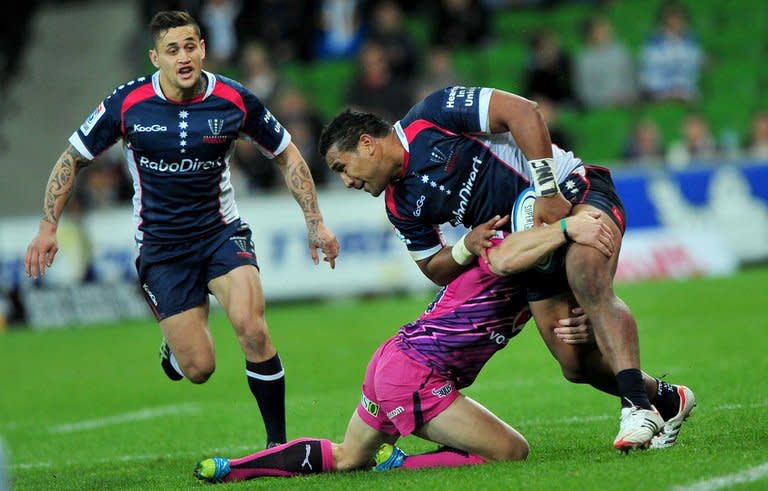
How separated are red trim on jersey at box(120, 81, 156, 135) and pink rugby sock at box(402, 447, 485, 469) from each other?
106 inches

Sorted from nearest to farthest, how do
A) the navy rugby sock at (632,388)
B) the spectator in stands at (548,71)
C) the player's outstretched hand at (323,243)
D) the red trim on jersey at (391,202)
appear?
the navy rugby sock at (632,388) < the red trim on jersey at (391,202) < the player's outstretched hand at (323,243) < the spectator in stands at (548,71)

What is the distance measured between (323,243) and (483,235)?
132cm

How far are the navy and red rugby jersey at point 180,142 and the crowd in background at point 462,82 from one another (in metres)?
9.10

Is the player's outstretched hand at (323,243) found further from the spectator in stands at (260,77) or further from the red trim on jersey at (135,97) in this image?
the spectator in stands at (260,77)

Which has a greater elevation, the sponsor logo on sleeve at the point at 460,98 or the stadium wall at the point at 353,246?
the sponsor logo on sleeve at the point at 460,98

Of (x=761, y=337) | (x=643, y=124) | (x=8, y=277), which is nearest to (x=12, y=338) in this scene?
(x=8, y=277)

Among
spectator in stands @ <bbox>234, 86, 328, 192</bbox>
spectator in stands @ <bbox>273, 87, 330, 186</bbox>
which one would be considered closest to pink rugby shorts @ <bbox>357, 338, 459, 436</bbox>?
spectator in stands @ <bbox>273, 87, 330, 186</bbox>

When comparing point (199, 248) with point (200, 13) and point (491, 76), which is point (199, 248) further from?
point (200, 13)

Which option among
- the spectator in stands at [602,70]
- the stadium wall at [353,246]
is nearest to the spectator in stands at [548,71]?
the spectator in stands at [602,70]

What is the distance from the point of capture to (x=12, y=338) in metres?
16.2

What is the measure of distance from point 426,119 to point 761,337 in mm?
5240

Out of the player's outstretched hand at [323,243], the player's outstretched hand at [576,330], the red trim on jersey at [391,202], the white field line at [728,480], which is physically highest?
the red trim on jersey at [391,202]

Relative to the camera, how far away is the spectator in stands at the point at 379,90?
57.0 feet

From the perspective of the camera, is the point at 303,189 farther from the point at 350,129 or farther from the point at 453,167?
the point at 453,167
